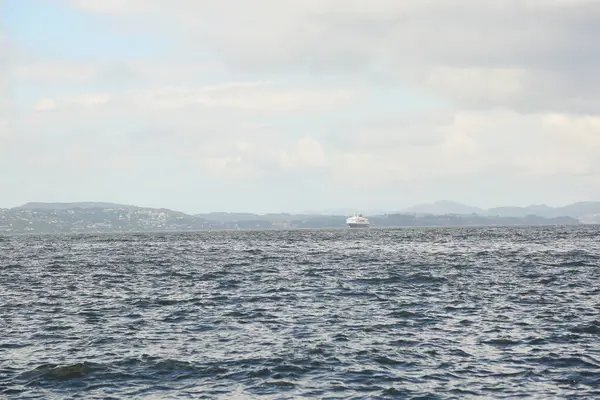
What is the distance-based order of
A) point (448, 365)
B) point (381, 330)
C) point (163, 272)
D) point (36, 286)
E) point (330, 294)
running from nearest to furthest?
point (448, 365) < point (381, 330) < point (330, 294) < point (36, 286) < point (163, 272)

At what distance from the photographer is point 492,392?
25.3m

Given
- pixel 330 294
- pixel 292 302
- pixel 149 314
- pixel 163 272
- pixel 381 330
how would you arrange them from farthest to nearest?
pixel 163 272, pixel 330 294, pixel 292 302, pixel 149 314, pixel 381 330

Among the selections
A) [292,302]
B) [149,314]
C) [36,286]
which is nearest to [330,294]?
[292,302]

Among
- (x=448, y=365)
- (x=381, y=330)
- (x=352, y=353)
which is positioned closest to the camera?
(x=448, y=365)

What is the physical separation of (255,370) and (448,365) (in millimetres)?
8574

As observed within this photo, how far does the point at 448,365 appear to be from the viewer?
29.6 metres

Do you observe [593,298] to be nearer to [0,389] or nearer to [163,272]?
[0,389]

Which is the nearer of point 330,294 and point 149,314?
point 149,314

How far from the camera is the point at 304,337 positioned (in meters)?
35.9

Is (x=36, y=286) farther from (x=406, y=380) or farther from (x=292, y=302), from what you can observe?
(x=406, y=380)

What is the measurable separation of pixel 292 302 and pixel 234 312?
6128 mm

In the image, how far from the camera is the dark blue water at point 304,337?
26.5 meters

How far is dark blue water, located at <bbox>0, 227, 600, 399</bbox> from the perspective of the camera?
26.5 m

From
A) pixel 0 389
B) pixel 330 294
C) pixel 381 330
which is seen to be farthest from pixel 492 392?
pixel 330 294
